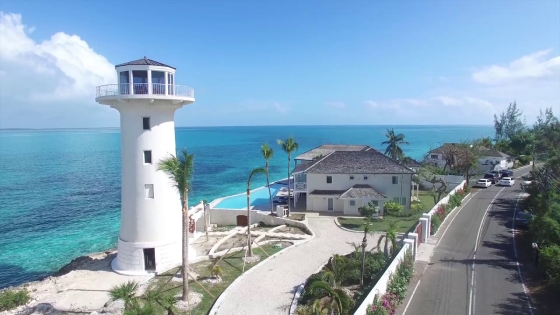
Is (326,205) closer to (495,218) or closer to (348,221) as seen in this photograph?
(348,221)

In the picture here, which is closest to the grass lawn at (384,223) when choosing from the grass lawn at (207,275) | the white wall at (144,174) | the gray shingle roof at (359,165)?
the gray shingle roof at (359,165)

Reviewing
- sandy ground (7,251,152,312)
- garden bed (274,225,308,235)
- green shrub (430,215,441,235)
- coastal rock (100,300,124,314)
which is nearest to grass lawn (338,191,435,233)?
green shrub (430,215,441,235)

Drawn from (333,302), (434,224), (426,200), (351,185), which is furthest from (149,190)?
(426,200)

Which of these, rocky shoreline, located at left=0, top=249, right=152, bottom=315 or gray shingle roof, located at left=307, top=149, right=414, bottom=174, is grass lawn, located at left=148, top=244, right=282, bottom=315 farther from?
gray shingle roof, located at left=307, top=149, right=414, bottom=174

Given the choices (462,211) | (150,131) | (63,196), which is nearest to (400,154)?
(462,211)

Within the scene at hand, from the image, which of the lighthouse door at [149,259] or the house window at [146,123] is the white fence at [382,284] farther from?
the house window at [146,123]

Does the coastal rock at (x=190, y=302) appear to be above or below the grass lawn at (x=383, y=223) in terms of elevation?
below
